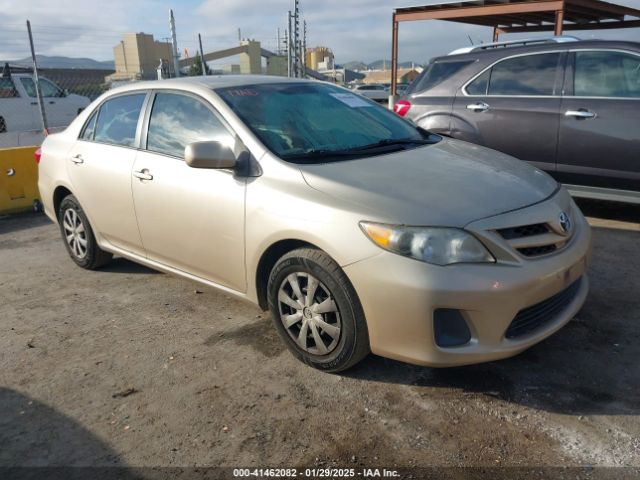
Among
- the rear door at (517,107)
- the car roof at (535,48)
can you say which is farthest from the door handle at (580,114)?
the car roof at (535,48)

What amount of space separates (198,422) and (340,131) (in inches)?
79.1

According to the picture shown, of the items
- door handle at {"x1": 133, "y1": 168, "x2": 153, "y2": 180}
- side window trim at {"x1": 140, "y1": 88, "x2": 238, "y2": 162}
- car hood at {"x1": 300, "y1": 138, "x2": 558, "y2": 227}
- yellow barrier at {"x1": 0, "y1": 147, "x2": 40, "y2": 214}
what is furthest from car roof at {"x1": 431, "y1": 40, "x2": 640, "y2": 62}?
yellow barrier at {"x1": 0, "y1": 147, "x2": 40, "y2": 214}

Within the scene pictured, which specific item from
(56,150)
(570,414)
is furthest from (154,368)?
(56,150)

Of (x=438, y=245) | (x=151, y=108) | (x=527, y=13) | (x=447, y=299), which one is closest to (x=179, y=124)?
(x=151, y=108)

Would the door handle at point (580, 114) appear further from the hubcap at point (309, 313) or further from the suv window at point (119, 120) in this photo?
the suv window at point (119, 120)

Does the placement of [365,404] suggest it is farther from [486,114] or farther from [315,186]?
[486,114]

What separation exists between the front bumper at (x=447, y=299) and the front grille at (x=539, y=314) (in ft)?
0.10

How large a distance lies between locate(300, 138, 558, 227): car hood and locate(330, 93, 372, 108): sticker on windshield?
0.79 meters

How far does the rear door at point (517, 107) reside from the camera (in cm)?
559

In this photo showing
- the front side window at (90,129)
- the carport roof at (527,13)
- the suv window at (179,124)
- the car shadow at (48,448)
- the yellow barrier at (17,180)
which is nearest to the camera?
the car shadow at (48,448)

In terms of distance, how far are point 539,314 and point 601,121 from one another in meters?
3.23

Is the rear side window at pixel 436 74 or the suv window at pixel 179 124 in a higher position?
the rear side window at pixel 436 74

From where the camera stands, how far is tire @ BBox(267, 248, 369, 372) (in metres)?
2.80

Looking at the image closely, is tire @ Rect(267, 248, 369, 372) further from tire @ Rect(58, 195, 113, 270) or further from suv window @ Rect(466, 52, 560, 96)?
suv window @ Rect(466, 52, 560, 96)
